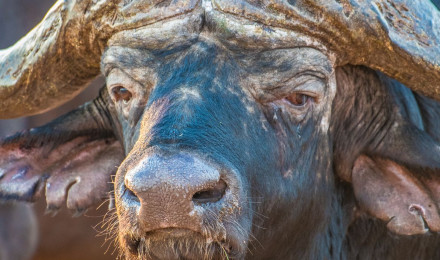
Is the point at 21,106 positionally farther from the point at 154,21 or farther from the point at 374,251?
the point at 374,251

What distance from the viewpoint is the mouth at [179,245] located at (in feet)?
12.9

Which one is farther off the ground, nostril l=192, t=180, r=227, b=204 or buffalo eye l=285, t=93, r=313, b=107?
nostril l=192, t=180, r=227, b=204

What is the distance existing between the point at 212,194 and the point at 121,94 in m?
1.09

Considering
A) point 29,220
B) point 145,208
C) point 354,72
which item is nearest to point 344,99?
point 354,72

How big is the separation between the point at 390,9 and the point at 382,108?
71 centimetres

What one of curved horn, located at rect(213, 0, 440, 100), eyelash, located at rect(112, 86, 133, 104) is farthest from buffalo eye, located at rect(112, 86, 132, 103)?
curved horn, located at rect(213, 0, 440, 100)

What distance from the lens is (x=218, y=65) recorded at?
14.4ft

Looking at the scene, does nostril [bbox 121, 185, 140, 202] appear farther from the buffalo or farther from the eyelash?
the eyelash

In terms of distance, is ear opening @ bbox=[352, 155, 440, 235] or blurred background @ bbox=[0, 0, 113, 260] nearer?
ear opening @ bbox=[352, 155, 440, 235]

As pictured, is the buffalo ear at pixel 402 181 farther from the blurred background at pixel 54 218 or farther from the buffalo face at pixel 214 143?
the blurred background at pixel 54 218

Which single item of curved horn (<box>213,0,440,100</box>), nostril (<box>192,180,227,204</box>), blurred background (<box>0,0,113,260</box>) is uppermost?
curved horn (<box>213,0,440,100</box>)

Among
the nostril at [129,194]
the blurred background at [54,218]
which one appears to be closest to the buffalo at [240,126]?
the nostril at [129,194]

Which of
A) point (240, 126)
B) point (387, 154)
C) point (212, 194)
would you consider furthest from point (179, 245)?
point (387, 154)

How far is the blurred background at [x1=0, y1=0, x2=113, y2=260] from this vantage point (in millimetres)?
9289
